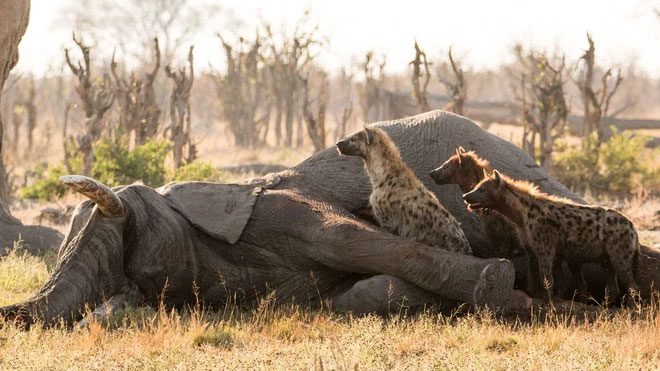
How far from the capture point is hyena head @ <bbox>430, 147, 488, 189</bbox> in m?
8.37

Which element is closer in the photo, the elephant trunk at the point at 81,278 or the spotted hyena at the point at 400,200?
the elephant trunk at the point at 81,278

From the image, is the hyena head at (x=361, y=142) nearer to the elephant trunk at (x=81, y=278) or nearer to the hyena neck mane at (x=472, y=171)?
the hyena neck mane at (x=472, y=171)

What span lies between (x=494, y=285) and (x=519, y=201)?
81 centimetres

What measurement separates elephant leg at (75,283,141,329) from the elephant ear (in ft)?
2.47

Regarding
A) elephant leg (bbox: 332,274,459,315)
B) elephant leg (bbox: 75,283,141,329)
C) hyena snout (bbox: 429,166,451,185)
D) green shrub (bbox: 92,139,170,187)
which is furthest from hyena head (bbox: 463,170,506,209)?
green shrub (bbox: 92,139,170,187)

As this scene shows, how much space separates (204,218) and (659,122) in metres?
24.9

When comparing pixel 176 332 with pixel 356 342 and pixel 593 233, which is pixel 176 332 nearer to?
pixel 356 342


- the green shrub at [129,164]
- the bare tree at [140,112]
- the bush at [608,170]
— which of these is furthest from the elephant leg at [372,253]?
the bare tree at [140,112]

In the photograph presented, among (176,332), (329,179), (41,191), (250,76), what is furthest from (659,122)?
(176,332)

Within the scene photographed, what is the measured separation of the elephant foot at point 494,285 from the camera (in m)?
7.40

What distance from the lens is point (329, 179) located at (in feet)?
28.5

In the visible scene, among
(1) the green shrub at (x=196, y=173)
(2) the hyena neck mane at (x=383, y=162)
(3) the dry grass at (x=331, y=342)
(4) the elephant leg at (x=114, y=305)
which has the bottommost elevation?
(3) the dry grass at (x=331, y=342)

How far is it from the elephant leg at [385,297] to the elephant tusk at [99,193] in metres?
1.82

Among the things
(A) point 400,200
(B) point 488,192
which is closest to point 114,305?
(A) point 400,200
